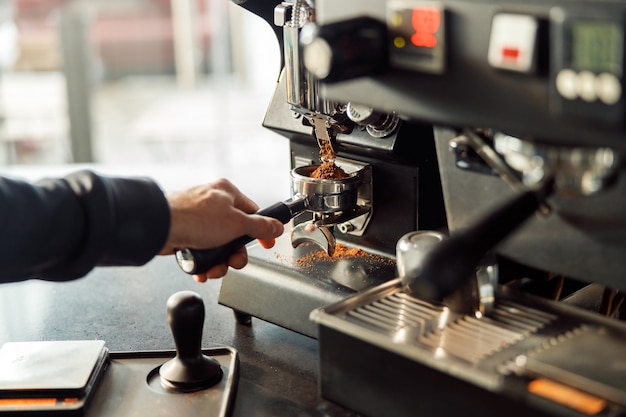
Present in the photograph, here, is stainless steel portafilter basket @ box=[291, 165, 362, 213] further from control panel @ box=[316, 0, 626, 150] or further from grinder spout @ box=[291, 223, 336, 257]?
control panel @ box=[316, 0, 626, 150]

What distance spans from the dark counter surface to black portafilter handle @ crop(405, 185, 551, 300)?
29 centimetres

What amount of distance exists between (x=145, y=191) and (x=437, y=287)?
0.36 meters

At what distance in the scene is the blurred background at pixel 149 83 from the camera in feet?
16.6

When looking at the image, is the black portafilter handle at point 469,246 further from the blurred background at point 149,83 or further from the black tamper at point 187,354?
the blurred background at point 149,83

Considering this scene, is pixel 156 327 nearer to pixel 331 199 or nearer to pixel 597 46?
pixel 331 199

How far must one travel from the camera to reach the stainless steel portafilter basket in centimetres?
102

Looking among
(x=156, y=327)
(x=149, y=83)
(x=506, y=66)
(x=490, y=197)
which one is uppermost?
(x=506, y=66)

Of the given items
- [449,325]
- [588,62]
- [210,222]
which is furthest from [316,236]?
[588,62]

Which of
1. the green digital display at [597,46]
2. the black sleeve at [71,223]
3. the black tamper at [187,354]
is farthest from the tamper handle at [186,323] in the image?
the green digital display at [597,46]

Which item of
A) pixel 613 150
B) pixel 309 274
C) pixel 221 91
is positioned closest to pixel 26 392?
pixel 309 274

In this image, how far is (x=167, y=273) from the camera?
1.35 metres

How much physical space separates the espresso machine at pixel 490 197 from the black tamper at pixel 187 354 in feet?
0.61

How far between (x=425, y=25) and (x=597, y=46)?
0.15m

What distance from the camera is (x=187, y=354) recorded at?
98 cm
